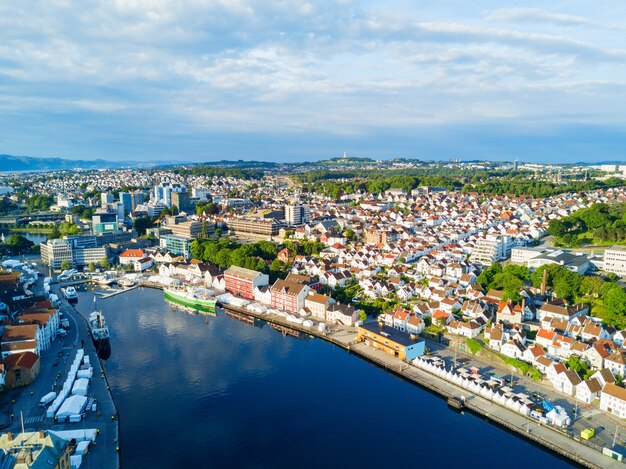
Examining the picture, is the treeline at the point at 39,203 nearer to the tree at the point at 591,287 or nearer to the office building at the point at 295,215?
the office building at the point at 295,215

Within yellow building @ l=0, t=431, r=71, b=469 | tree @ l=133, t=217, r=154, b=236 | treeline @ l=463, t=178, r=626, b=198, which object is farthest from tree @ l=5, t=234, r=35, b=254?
treeline @ l=463, t=178, r=626, b=198

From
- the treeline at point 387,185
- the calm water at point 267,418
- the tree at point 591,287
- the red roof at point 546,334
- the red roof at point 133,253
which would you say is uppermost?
the treeline at point 387,185

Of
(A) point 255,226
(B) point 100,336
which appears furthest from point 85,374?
(A) point 255,226

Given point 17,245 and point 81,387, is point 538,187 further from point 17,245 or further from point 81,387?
point 81,387

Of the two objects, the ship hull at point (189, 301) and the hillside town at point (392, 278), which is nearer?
the hillside town at point (392, 278)

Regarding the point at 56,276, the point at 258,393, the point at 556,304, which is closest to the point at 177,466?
the point at 258,393

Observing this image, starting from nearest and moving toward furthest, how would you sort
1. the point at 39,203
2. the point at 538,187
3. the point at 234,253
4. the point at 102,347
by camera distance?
the point at 102,347, the point at 234,253, the point at 538,187, the point at 39,203

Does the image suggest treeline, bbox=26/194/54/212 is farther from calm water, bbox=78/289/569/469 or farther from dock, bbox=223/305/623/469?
dock, bbox=223/305/623/469

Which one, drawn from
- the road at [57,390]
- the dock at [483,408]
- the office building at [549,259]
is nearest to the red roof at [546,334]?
the dock at [483,408]
